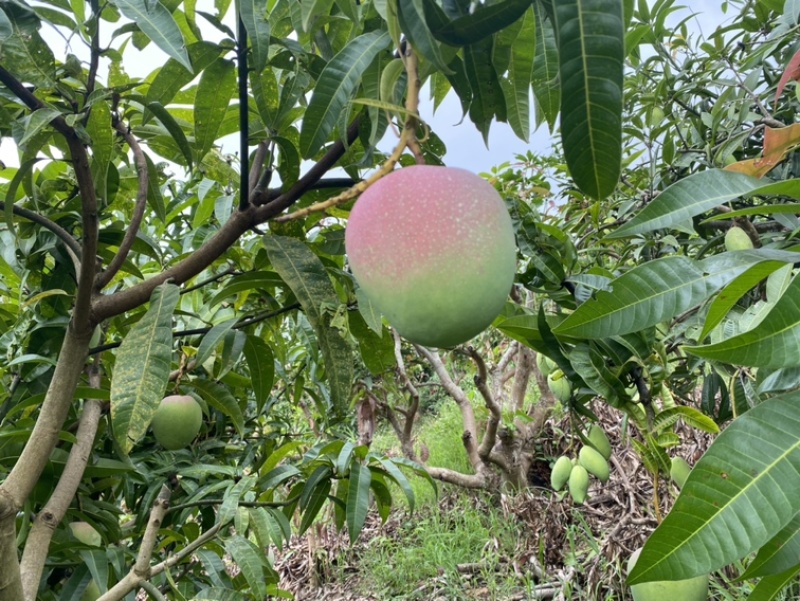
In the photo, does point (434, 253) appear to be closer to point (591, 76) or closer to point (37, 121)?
point (591, 76)

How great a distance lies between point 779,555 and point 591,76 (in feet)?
1.97

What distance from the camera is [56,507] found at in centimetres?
108

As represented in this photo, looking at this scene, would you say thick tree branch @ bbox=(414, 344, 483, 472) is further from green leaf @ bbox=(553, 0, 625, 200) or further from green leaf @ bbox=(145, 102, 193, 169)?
green leaf @ bbox=(553, 0, 625, 200)

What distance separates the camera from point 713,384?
1.33m

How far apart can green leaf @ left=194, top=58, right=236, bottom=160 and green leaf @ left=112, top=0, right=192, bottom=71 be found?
15 cm

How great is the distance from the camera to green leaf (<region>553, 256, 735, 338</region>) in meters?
0.76

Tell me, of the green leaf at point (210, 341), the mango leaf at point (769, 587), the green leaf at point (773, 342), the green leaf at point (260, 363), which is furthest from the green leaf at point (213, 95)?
the mango leaf at point (769, 587)

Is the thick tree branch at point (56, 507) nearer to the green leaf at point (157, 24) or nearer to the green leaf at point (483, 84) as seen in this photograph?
the green leaf at point (157, 24)

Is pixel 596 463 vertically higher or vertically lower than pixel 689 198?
lower

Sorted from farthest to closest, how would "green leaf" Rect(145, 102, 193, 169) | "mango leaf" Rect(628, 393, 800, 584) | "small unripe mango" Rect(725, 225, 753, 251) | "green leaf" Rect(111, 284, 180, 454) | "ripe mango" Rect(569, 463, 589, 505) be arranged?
1. "ripe mango" Rect(569, 463, 589, 505)
2. "small unripe mango" Rect(725, 225, 753, 251)
3. "green leaf" Rect(145, 102, 193, 169)
4. "green leaf" Rect(111, 284, 180, 454)
5. "mango leaf" Rect(628, 393, 800, 584)

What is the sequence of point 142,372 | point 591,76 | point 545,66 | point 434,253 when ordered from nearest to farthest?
point 591,76, point 434,253, point 545,66, point 142,372

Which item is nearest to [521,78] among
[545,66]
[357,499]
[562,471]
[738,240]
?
[545,66]

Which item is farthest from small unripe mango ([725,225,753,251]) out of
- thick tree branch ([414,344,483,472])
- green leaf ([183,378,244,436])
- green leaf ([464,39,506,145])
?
thick tree branch ([414,344,483,472])

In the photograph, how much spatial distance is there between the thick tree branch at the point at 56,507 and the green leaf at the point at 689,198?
107 cm
